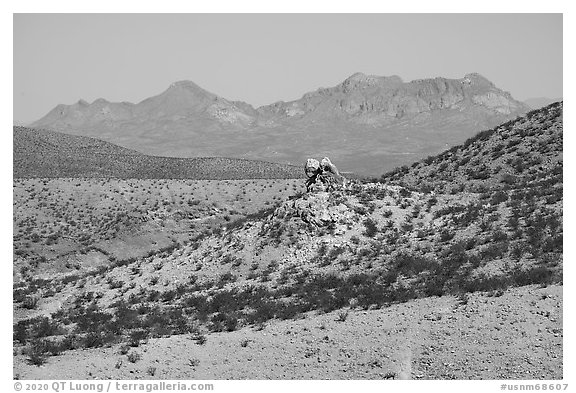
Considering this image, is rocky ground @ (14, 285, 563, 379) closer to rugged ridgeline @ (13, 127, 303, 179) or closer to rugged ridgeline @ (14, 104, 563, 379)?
rugged ridgeline @ (14, 104, 563, 379)

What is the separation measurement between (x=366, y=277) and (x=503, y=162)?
630 inches

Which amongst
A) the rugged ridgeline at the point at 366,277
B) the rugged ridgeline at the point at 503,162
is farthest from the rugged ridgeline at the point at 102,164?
the rugged ridgeline at the point at 366,277

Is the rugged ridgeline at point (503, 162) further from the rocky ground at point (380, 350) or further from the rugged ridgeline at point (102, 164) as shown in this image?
the rugged ridgeline at point (102, 164)

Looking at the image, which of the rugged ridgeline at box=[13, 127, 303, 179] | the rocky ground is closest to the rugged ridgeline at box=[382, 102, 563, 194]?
the rocky ground

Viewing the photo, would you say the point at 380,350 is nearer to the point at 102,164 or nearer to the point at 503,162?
the point at 503,162

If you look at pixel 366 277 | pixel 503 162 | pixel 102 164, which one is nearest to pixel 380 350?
pixel 366 277

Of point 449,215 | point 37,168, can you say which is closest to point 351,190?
point 449,215

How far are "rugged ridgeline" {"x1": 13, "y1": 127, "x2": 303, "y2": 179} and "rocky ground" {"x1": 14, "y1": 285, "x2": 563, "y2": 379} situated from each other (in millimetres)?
57454

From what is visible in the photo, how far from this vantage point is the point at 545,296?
13961 millimetres

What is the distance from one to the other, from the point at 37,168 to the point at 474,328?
220ft

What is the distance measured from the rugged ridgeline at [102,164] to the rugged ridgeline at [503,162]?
43213 millimetres

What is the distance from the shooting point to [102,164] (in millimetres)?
78062

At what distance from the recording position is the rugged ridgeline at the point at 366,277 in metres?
13.3

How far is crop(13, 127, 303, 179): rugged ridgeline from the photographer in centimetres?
7175
